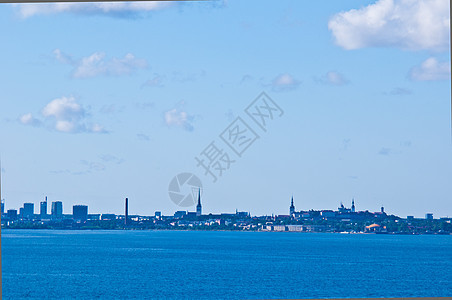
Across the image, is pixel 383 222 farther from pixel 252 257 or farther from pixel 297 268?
pixel 297 268

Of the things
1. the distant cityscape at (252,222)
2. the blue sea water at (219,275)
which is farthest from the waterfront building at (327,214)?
the blue sea water at (219,275)

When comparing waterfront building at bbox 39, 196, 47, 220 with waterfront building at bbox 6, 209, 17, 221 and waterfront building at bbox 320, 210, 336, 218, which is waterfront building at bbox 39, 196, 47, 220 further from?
waterfront building at bbox 320, 210, 336, 218

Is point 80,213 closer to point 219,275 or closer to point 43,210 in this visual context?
point 43,210

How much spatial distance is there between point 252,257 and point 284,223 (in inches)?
1610

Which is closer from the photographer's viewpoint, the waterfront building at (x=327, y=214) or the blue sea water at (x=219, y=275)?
the blue sea water at (x=219, y=275)

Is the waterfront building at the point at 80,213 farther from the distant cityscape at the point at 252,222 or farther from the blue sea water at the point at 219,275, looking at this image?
the blue sea water at the point at 219,275

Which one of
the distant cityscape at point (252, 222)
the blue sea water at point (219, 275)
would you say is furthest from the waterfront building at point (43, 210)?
the blue sea water at point (219, 275)

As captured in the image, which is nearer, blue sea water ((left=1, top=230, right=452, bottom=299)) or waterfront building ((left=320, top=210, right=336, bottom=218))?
blue sea water ((left=1, top=230, right=452, bottom=299))

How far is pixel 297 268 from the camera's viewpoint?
3316 cm

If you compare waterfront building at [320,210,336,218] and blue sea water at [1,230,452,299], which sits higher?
waterfront building at [320,210,336,218]

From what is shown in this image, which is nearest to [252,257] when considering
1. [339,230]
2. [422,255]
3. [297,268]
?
[297,268]

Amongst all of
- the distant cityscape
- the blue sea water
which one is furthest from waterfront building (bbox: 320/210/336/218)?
the blue sea water

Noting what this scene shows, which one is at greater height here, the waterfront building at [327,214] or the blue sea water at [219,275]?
the waterfront building at [327,214]

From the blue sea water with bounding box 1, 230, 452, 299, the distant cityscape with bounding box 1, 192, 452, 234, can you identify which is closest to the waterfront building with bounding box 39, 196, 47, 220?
the distant cityscape with bounding box 1, 192, 452, 234
